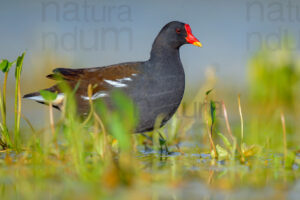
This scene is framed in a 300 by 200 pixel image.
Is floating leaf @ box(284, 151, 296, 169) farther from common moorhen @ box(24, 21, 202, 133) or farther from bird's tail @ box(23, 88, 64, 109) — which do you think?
bird's tail @ box(23, 88, 64, 109)

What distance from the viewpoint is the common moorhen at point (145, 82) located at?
5145 mm

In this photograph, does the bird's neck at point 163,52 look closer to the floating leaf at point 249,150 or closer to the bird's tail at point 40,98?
the bird's tail at point 40,98

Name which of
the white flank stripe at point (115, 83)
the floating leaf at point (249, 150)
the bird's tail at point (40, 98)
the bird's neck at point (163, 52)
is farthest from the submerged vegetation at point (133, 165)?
the bird's neck at point (163, 52)

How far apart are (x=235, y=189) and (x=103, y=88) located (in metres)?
2.60

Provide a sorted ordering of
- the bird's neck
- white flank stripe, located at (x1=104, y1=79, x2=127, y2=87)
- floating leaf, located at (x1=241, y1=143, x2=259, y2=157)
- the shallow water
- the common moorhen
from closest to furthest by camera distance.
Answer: the shallow water, floating leaf, located at (x1=241, y1=143, x2=259, y2=157), the common moorhen, white flank stripe, located at (x1=104, y1=79, x2=127, y2=87), the bird's neck

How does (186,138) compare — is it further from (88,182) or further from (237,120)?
(88,182)

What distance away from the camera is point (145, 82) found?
5223 millimetres

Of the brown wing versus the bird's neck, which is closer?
the brown wing

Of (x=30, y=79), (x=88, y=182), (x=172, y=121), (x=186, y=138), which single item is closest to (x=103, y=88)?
(x=172, y=121)

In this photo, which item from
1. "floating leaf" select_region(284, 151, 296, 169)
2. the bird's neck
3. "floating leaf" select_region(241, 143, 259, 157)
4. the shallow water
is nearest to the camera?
the shallow water

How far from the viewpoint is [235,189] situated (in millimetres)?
3078

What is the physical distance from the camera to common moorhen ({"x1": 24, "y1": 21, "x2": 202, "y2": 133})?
16.9 ft

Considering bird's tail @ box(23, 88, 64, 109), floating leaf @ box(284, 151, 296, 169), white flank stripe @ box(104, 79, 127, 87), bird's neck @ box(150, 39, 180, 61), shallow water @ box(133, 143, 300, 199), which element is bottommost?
shallow water @ box(133, 143, 300, 199)

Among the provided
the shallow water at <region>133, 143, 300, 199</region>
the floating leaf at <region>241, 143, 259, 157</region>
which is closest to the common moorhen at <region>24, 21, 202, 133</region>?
the shallow water at <region>133, 143, 300, 199</region>
